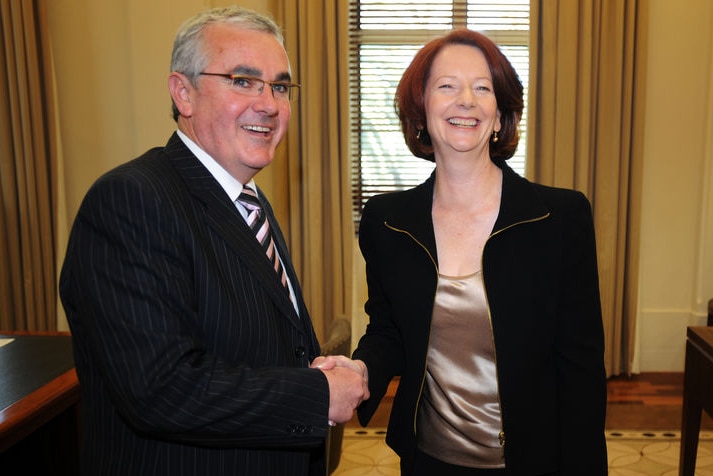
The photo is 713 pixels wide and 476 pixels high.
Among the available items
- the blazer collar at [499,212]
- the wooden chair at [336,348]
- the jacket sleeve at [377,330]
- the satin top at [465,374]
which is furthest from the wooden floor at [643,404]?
the blazer collar at [499,212]

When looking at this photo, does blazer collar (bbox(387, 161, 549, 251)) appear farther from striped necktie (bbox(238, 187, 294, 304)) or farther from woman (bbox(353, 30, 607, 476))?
striped necktie (bbox(238, 187, 294, 304))

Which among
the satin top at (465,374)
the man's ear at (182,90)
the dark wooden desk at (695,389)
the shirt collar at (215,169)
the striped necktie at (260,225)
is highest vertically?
the man's ear at (182,90)

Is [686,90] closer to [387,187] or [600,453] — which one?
[387,187]

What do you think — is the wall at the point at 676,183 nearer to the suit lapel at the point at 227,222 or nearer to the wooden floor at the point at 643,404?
the wooden floor at the point at 643,404

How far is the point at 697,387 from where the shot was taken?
280 cm

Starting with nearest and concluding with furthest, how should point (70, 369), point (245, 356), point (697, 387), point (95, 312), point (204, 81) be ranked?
point (95, 312)
point (245, 356)
point (204, 81)
point (70, 369)
point (697, 387)

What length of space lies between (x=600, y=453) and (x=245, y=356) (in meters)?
0.97

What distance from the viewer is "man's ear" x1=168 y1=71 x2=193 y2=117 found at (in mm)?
1506

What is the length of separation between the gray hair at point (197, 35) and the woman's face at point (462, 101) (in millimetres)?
508

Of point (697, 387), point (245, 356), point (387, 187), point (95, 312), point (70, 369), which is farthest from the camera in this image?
point (387, 187)

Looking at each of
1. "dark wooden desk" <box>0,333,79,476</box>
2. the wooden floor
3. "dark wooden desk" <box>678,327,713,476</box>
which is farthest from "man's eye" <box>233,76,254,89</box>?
the wooden floor

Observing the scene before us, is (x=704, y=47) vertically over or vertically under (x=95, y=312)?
over

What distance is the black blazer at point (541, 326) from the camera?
1.62 m

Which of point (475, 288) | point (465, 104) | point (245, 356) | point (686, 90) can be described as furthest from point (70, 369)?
point (686, 90)
